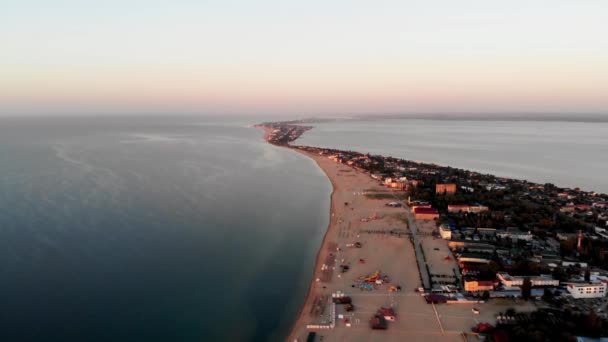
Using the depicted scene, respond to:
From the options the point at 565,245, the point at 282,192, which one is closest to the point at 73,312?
the point at 282,192

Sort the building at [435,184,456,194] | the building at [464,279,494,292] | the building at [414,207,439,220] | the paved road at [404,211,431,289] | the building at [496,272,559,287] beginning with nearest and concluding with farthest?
the building at [464,279,494,292] → the building at [496,272,559,287] → the paved road at [404,211,431,289] → the building at [414,207,439,220] → the building at [435,184,456,194]

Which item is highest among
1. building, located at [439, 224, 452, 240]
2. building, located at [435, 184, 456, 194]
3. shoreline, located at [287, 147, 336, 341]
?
building, located at [435, 184, 456, 194]

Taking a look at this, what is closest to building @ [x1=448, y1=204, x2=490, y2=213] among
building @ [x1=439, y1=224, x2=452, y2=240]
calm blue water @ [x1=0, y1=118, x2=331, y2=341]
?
building @ [x1=439, y1=224, x2=452, y2=240]

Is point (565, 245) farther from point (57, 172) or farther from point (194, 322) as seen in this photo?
point (57, 172)

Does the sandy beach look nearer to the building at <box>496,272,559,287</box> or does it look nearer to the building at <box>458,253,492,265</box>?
the building at <box>458,253,492,265</box>

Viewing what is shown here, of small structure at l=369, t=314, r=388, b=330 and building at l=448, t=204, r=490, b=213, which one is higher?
building at l=448, t=204, r=490, b=213

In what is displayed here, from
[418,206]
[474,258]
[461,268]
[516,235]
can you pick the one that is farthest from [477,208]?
[461,268]

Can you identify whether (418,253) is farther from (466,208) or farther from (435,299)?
(466,208)
